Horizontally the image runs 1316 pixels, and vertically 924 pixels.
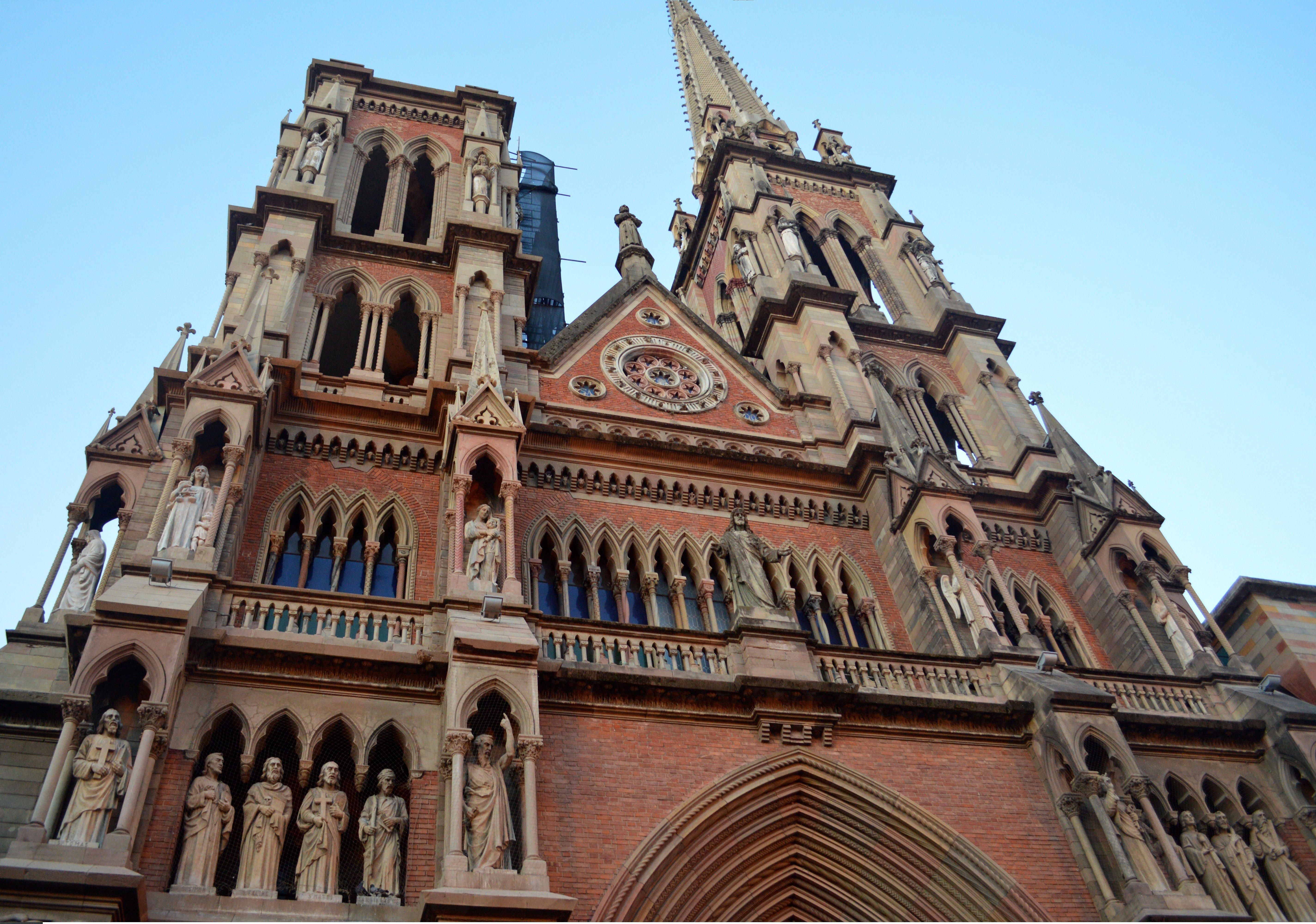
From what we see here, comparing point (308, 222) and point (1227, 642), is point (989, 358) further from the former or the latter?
point (308, 222)

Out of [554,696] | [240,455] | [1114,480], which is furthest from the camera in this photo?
[1114,480]

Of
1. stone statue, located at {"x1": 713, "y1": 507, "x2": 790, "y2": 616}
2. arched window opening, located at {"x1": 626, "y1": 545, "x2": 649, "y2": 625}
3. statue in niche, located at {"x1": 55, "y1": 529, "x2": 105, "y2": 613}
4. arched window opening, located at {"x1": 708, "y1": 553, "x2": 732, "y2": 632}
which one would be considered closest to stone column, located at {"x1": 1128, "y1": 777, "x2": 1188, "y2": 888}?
stone statue, located at {"x1": 713, "y1": 507, "x2": 790, "y2": 616}

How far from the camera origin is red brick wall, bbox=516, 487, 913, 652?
1553 cm

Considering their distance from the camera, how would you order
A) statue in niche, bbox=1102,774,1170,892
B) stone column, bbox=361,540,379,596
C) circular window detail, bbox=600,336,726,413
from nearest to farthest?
statue in niche, bbox=1102,774,1170,892 → stone column, bbox=361,540,379,596 → circular window detail, bbox=600,336,726,413

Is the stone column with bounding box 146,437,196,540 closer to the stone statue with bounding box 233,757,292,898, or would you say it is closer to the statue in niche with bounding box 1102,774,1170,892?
the stone statue with bounding box 233,757,292,898

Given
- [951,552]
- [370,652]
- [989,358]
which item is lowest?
[370,652]

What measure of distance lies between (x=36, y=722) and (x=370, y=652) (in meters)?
3.36

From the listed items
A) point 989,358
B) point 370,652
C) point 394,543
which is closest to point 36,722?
point 370,652

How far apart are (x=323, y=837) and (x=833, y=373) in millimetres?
13477

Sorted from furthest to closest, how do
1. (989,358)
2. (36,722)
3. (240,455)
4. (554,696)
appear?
(989,358), (240,455), (554,696), (36,722)

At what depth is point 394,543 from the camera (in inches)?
575

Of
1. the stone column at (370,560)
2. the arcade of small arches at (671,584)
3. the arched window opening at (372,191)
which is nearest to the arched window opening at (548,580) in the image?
the arcade of small arches at (671,584)

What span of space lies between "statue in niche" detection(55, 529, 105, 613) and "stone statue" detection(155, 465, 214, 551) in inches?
54.0

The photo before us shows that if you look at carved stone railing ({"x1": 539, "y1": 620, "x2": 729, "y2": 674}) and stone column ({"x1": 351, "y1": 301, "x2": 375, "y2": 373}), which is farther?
stone column ({"x1": 351, "y1": 301, "x2": 375, "y2": 373})
